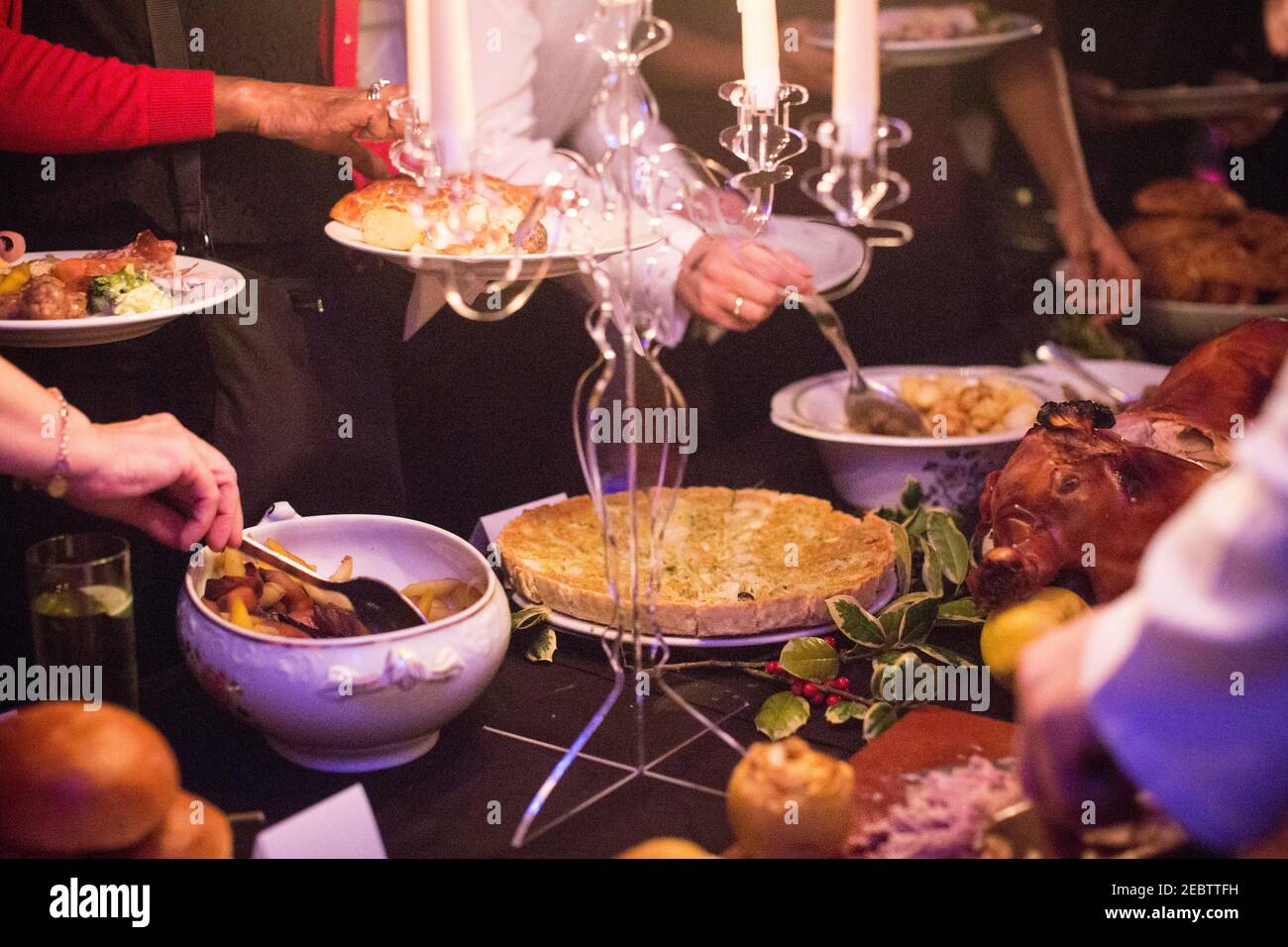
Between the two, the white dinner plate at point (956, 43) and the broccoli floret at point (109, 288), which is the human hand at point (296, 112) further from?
the white dinner plate at point (956, 43)

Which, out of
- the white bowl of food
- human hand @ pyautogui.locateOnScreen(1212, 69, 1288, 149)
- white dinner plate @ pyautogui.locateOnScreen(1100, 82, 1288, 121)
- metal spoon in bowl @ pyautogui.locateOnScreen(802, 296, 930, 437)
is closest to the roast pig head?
the white bowl of food

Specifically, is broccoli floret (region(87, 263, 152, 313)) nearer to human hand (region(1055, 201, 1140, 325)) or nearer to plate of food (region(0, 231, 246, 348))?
plate of food (region(0, 231, 246, 348))

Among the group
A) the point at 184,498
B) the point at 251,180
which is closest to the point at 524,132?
the point at 251,180

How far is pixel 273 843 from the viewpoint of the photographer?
901 millimetres

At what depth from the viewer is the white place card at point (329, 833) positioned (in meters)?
0.91

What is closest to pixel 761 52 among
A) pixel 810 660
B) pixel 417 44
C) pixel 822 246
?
pixel 417 44

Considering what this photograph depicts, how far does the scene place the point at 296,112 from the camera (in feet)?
5.53

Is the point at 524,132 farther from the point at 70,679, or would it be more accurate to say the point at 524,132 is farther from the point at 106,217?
the point at 70,679

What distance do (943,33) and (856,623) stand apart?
1.80 meters

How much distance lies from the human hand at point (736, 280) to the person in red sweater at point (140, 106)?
0.52 m

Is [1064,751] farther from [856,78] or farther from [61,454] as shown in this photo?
[61,454]

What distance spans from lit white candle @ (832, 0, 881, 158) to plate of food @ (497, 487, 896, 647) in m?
0.45

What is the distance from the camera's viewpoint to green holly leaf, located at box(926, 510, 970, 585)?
1.50 meters
